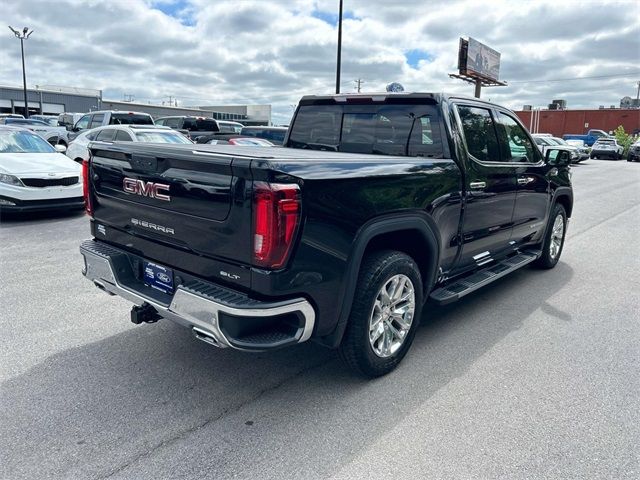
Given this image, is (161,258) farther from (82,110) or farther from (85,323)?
(82,110)

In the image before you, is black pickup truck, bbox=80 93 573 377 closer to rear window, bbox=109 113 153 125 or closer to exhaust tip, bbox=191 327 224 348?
exhaust tip, bbox=191 327 224 348

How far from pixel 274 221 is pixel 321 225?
31 centimetres

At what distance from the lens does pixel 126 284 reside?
3.32m

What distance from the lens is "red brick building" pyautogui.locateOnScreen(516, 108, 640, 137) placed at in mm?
67312

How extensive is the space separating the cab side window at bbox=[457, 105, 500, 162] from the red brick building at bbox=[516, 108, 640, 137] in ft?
223

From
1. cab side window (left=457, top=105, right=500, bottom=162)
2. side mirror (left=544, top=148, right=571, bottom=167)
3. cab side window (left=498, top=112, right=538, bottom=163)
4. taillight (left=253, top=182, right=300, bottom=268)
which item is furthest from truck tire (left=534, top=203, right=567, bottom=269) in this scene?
taillight (left=253, top=182, right=300, bottom=268)

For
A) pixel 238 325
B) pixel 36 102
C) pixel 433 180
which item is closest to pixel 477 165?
pixel 433 180

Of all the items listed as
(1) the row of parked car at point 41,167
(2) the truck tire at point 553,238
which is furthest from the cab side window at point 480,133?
(1) the row of parked car at point 41,167

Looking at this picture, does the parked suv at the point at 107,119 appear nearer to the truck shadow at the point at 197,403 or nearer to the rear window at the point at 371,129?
the rear window at the point at 371,129

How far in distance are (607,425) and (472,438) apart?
86cm

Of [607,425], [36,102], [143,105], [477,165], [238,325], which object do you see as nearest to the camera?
[238,325]

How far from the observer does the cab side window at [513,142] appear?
189 inches

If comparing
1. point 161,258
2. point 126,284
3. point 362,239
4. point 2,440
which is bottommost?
point 2,440

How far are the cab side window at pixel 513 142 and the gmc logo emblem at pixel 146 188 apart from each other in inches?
126
